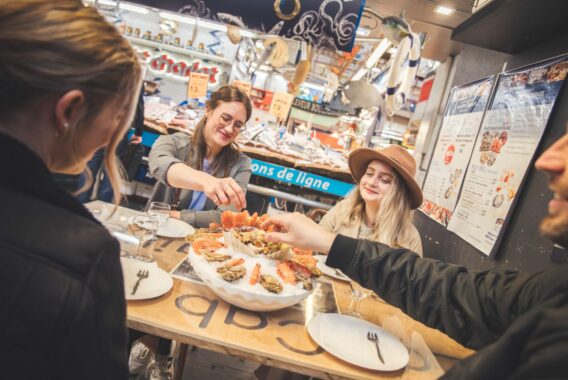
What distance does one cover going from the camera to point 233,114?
252 centimetres

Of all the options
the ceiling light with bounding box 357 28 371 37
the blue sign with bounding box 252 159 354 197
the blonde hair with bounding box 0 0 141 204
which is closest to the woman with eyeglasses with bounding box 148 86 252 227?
the blue sign with bounding box 252 159 354 197

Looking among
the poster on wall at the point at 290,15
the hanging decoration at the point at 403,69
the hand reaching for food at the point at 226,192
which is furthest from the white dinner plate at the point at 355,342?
the hanging decoration at the point at 403,69

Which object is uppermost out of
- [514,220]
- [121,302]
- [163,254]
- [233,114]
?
[233,114]

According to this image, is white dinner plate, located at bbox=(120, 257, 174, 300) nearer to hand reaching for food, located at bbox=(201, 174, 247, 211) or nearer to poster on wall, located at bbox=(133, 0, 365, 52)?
hand reaching for food, located at bbox=(201, 174, 247, 211)

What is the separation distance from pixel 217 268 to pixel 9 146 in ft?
2.59

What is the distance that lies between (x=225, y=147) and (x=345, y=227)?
104 cm

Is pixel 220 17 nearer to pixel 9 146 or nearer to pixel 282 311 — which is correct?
pixel 282 311

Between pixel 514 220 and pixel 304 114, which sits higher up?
pixel 304 114

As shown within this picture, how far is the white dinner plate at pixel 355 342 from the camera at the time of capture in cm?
113

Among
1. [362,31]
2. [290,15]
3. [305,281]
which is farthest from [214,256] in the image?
[362,31]

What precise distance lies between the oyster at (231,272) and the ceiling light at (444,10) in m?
2.70

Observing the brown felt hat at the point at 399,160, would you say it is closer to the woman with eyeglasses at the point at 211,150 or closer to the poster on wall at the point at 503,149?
the poster on wall at the point at 503,149

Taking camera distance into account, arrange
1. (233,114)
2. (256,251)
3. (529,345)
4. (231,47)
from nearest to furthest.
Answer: (529,345), (256,251), (233,114), (231,47)

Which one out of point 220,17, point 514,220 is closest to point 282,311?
point 514,220
